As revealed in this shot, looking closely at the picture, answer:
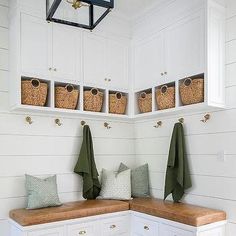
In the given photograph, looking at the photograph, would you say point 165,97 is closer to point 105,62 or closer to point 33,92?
point 105,62

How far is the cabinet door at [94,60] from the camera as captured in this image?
3055 millimetres

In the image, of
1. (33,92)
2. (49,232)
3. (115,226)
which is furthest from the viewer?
(115,226)

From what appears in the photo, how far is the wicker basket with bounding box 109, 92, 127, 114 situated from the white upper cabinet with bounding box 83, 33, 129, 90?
0.10 meters

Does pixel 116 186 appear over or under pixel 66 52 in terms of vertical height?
under

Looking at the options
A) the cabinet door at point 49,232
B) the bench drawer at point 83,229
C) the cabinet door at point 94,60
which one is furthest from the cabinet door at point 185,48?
the cabinet door at point 49,232

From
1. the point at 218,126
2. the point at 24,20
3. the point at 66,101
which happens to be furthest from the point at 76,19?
the point at 218,126

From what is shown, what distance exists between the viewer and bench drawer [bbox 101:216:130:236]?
9.14 feet

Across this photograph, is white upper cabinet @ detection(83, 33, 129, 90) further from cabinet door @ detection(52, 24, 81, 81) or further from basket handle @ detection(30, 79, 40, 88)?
basket handle @ detection(30, 79, 40, 88)

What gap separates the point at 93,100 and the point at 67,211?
3.81 feet

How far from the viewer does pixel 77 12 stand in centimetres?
265

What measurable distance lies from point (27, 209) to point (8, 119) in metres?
0.87

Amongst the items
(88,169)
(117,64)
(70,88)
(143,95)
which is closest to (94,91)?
(70,88)

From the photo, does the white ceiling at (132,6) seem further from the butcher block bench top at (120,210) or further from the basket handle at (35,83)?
the butcher block bench top at (120,210)

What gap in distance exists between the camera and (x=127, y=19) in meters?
3.36
